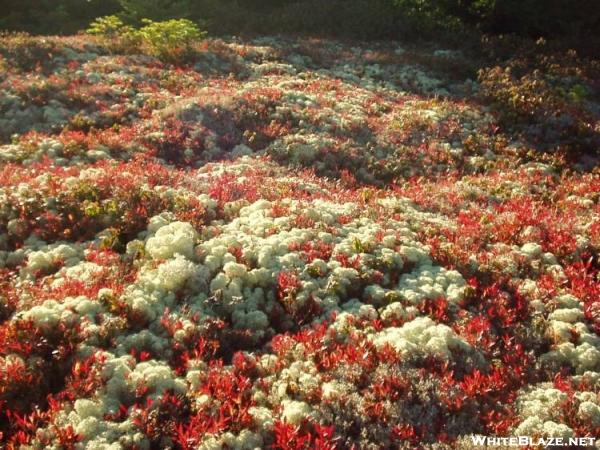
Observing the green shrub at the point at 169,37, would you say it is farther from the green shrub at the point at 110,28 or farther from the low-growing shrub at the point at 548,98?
the low-growing shrub at the point at 548,98

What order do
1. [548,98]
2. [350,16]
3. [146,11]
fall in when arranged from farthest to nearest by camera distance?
[350,16] → [146,11] → [548,98]

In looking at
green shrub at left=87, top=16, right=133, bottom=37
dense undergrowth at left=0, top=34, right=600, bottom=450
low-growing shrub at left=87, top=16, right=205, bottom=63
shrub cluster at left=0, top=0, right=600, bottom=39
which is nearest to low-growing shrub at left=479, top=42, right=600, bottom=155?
dense undergrowth at left=0, top=34, right=600, bottom=450

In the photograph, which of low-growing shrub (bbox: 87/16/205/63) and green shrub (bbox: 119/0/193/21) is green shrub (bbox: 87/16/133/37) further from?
green shrub (bbox: 119/0/193/21)

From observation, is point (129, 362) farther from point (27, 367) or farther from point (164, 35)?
point (164, 35)

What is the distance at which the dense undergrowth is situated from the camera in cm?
623

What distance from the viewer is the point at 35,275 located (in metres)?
8.27

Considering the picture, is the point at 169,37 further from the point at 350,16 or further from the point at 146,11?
the point at 350,16

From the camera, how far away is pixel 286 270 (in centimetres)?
849

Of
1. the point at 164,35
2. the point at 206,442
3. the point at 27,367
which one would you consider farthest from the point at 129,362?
the point at 164,35

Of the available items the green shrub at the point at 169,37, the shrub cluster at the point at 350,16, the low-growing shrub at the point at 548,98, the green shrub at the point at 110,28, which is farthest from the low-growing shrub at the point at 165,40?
the low-growing shrub at the point at 548,98

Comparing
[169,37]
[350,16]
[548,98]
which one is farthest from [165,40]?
[548,98]

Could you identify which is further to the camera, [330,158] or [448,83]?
[448,83]

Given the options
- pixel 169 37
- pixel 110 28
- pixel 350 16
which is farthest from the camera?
pixel 350 16

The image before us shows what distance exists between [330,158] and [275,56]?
28.1ft
